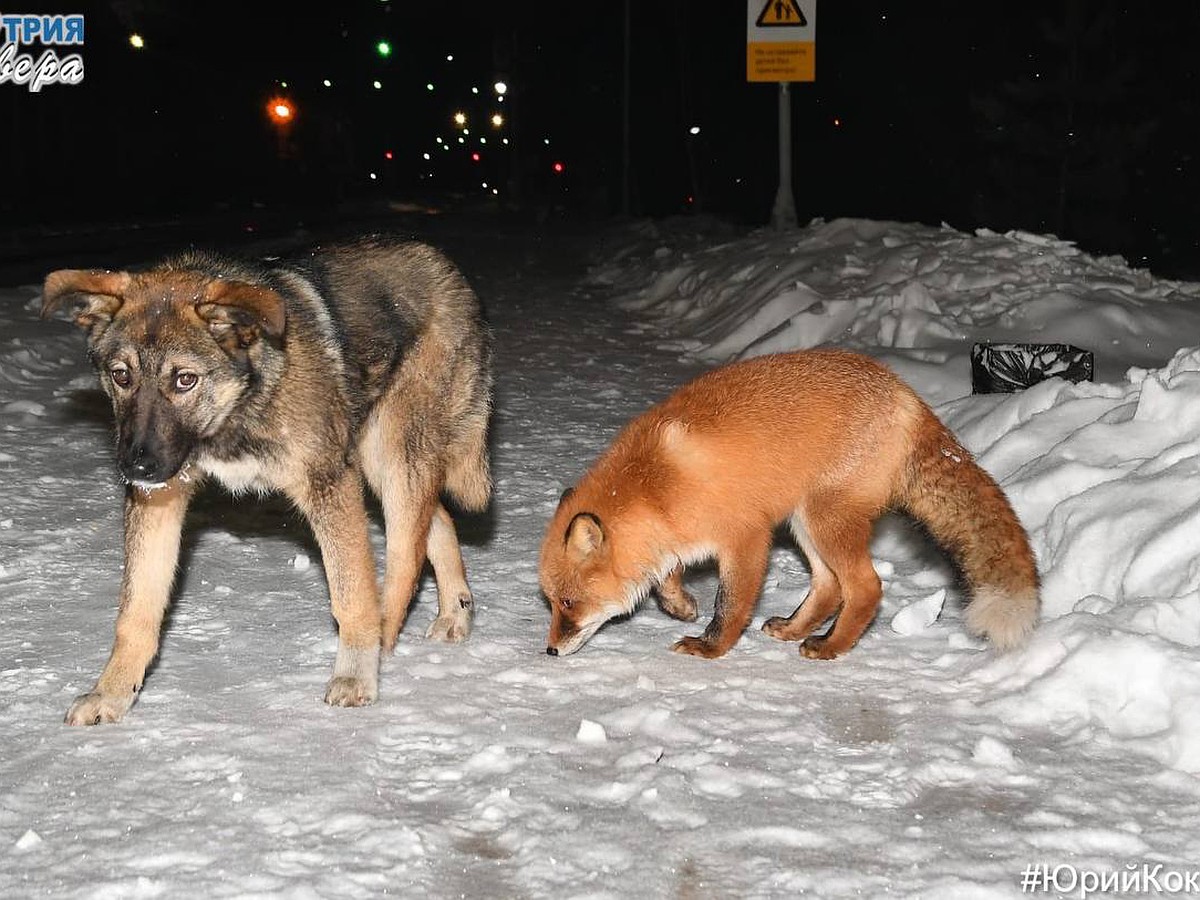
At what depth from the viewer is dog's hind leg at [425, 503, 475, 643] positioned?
581cm

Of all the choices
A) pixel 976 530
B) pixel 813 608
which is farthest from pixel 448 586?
pixel 976 530

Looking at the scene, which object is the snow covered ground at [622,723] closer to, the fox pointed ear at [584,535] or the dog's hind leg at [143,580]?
the dog's hind leg at [143,580]

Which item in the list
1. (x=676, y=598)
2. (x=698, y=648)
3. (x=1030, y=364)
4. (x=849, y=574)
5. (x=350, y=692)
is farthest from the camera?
(x=1030, y=364)

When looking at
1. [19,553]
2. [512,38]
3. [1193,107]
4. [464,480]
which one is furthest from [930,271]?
[512,38]

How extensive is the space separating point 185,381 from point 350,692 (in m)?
1.41

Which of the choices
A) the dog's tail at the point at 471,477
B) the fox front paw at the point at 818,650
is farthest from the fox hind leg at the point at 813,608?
the dog's tail at the point at 471,477

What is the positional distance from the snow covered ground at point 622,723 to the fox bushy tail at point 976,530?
0.22 meters

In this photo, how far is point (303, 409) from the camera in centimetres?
502

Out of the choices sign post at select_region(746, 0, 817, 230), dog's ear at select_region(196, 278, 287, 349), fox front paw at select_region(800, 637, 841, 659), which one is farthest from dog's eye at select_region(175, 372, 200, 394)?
sign post at select_region(746, 0, 817, 230)

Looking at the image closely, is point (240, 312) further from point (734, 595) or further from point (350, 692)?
point (734, 595)

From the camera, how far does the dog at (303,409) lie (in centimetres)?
468

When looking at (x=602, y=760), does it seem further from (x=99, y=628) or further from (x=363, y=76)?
(x=363, y=76)

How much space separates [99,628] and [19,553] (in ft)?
4.04

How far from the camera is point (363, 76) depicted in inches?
3152
